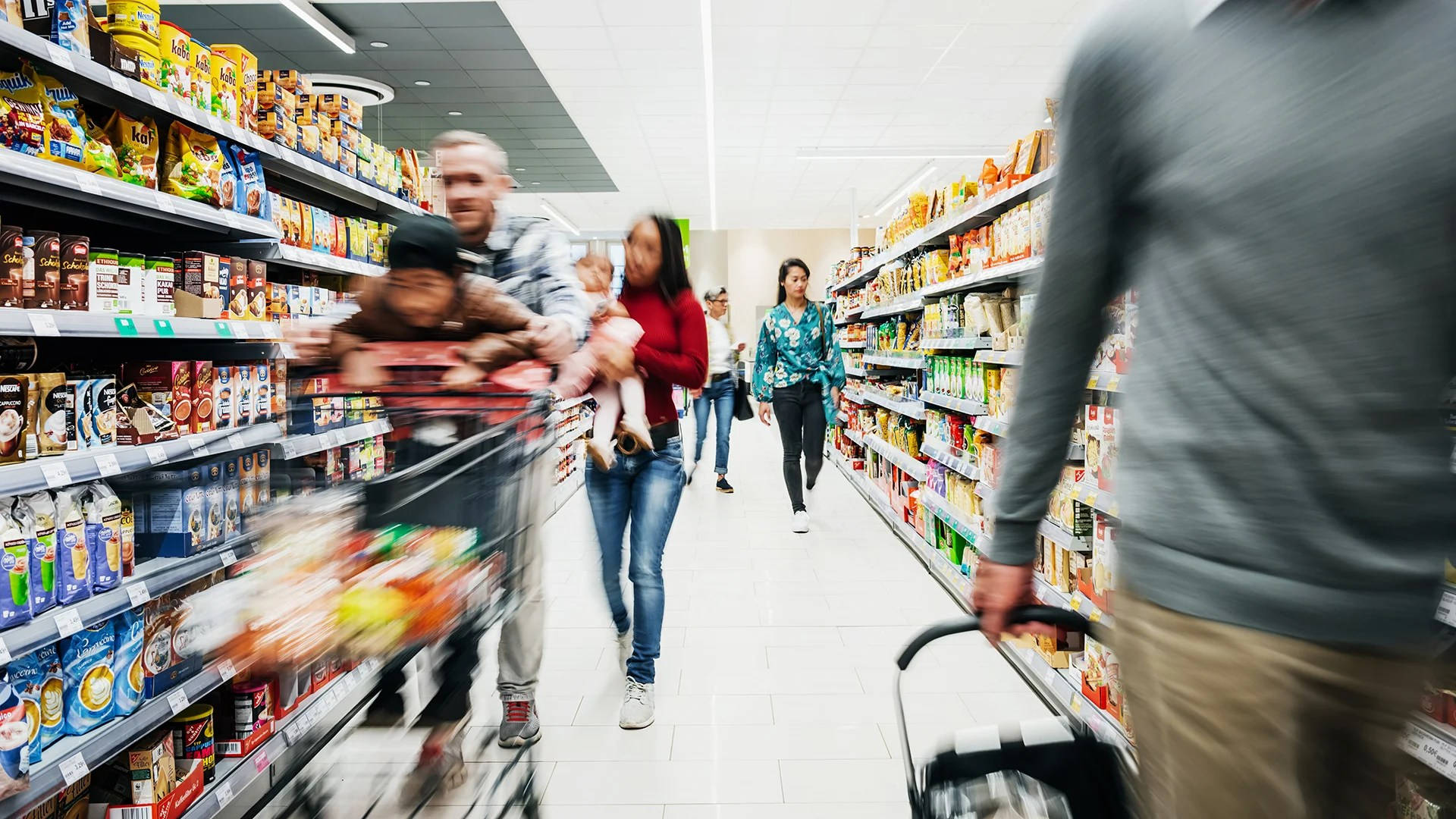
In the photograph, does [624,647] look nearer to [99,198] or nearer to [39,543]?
[39,543]

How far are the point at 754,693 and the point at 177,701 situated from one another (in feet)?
6.01

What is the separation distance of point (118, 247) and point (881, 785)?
2.81m

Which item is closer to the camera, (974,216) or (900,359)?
(974,216)

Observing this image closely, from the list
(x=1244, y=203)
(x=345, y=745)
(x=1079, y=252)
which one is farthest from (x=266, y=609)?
(x=345, y=745)

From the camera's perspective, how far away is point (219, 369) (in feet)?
7.56

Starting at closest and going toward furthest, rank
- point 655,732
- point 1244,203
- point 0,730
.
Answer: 1. point 1244,203
2. point 0,730
3. point 655,732

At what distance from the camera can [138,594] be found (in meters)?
1.91

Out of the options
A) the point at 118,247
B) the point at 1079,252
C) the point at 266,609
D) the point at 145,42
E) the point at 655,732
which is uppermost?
the point at 145,42

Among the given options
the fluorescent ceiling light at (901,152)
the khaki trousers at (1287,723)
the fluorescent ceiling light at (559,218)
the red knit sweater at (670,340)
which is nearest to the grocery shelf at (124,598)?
the red knit sweater at (670,340)

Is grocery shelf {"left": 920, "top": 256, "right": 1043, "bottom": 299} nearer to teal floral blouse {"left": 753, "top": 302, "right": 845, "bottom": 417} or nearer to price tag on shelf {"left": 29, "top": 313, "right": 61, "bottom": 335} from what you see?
teal floral blouse {"left": 753, "top": 302, "right": 845, "bottom": 417}

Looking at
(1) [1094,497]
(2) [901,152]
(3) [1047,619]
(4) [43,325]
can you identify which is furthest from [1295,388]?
(2) [901,152]

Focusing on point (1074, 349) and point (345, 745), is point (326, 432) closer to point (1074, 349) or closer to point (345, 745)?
point (345, 745)

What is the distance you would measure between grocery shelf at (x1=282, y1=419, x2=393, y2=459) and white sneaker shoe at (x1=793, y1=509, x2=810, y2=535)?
314 centimetres

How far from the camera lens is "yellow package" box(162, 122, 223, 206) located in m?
2.13
